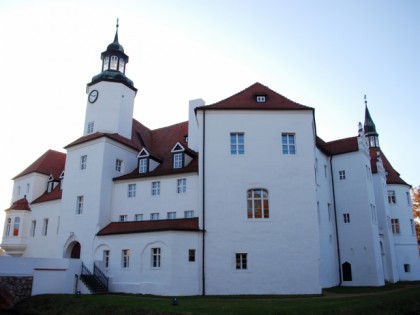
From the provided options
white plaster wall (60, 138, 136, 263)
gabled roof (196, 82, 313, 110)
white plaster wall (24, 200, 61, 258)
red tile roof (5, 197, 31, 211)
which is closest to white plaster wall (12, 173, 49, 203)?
red tile roof (5, 197, 31, 211)

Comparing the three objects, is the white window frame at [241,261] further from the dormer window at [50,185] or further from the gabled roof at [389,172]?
the dormer window at [50,185]

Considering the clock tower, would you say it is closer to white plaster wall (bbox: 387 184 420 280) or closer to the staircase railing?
the staircase railing

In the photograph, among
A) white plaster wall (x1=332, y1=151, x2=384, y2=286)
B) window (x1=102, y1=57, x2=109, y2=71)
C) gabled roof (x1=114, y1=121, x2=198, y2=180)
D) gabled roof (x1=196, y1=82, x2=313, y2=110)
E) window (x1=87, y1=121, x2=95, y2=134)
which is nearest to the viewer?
gabled roof (x1=196, y1=82, x2=313, y2=110)

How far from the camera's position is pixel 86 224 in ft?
95.3

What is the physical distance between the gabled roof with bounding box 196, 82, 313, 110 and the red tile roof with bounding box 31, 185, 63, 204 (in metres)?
17.4

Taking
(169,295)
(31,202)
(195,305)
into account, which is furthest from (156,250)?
(31,202)

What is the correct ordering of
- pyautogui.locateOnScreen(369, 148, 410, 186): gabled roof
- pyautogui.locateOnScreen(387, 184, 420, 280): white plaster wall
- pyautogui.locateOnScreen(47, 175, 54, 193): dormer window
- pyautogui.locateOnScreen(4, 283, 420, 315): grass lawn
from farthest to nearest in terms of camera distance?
pyautogui.locateOnScreen(369, 148, 410, 186): gabled roof → pyautogui.locateOnScreen(387, 184, 420, 280): white plaster wall → pyautogui.locateOnScreen(47, 175, 54, 193): dormer window → pyautogui.locateOnScreen(4, 283, 420, 315): grass lawn

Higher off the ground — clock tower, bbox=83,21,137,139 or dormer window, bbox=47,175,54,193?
clock tower, bbox=83,21,137,139

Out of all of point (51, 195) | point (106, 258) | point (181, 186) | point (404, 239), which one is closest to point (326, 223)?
point (181, 186)

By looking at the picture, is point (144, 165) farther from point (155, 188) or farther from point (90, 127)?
point (90, 127)

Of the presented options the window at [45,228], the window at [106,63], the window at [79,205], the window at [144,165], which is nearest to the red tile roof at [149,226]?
the window at [79,205]

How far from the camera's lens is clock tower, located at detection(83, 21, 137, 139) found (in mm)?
33125

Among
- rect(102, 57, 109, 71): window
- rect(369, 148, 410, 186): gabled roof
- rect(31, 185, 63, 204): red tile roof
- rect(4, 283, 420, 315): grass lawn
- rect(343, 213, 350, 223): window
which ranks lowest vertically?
rect(4, 283, 420, 315): grass lawn

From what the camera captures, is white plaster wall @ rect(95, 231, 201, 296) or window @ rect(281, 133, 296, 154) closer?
white plaster wall @ rect(95, 231, 201, 296)
